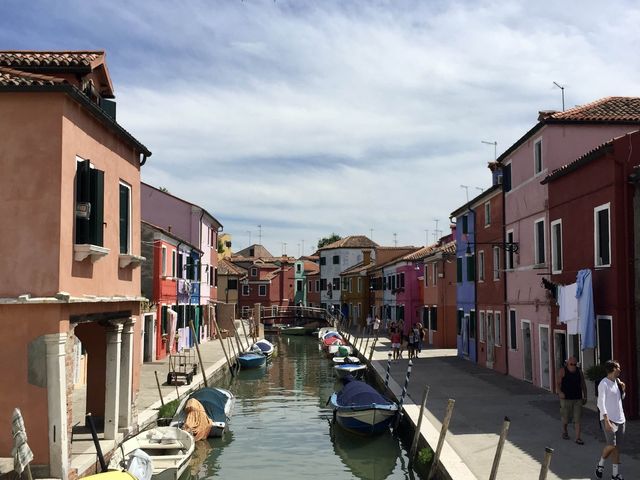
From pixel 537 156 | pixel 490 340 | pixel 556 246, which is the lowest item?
pixel 490 340

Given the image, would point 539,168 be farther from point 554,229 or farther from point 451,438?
point 451,438

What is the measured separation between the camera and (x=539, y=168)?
Answer: 71.6 ft

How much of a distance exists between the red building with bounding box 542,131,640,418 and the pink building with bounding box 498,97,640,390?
1.73 meters

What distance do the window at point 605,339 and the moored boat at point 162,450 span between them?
9538 mm

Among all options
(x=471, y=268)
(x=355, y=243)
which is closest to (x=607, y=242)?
(x=471, y=268)

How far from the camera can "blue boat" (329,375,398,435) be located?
61.3 feet

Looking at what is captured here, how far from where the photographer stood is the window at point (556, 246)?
20375mm

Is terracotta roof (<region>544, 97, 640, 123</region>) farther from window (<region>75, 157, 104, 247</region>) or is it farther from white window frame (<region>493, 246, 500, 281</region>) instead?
window (<region>75, 157, 104, 247</region>)

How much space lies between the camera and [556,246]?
20531mm

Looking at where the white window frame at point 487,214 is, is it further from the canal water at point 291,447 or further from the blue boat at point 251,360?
the blue boat at point 251,360

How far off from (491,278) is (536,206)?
637 cm

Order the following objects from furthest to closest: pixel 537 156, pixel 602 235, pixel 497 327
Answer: pixel 497 327, pixel 537 156, pixel 602 235

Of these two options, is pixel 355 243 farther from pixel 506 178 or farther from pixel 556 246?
pixel 556 246

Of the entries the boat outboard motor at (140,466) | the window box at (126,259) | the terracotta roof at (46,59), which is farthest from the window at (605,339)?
the terracotta roof at (46,59)
